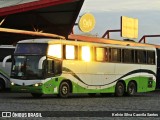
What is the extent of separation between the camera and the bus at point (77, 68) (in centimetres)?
2189

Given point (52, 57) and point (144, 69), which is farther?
point (144, 69)

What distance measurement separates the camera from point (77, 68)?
76.3 feet

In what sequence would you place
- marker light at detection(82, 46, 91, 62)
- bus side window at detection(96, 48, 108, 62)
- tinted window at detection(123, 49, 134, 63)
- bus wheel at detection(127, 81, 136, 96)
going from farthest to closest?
bus wheel at detection(127, 81, 136, 96) → tinted window at detection(123, 49, 134, 63) → bus side window at detection(96, 48, 108, 62) → marker light at detection(82, 46, 91, 62)

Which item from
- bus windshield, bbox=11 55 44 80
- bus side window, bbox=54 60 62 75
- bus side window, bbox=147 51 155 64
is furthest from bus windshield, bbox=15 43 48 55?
bus side window, bbox=147 51 155 64

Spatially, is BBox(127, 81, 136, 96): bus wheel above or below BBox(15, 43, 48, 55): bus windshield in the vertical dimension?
below

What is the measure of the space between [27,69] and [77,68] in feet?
8.12

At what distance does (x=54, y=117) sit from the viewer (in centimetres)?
1286

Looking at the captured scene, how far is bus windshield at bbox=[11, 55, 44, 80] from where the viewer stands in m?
21.9

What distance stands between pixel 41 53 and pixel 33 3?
9222mm

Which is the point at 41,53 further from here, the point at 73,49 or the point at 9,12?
the point at 9,12

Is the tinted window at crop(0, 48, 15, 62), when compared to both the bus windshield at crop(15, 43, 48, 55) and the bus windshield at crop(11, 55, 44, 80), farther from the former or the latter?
the bus windshield at crop(11, 55, 44, 80)

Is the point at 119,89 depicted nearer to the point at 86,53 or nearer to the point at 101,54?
the point at 101,54

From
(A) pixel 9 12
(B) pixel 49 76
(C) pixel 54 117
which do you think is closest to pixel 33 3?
(A) pixel 9 12

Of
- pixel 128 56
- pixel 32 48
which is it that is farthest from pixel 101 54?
pixel 32 48
